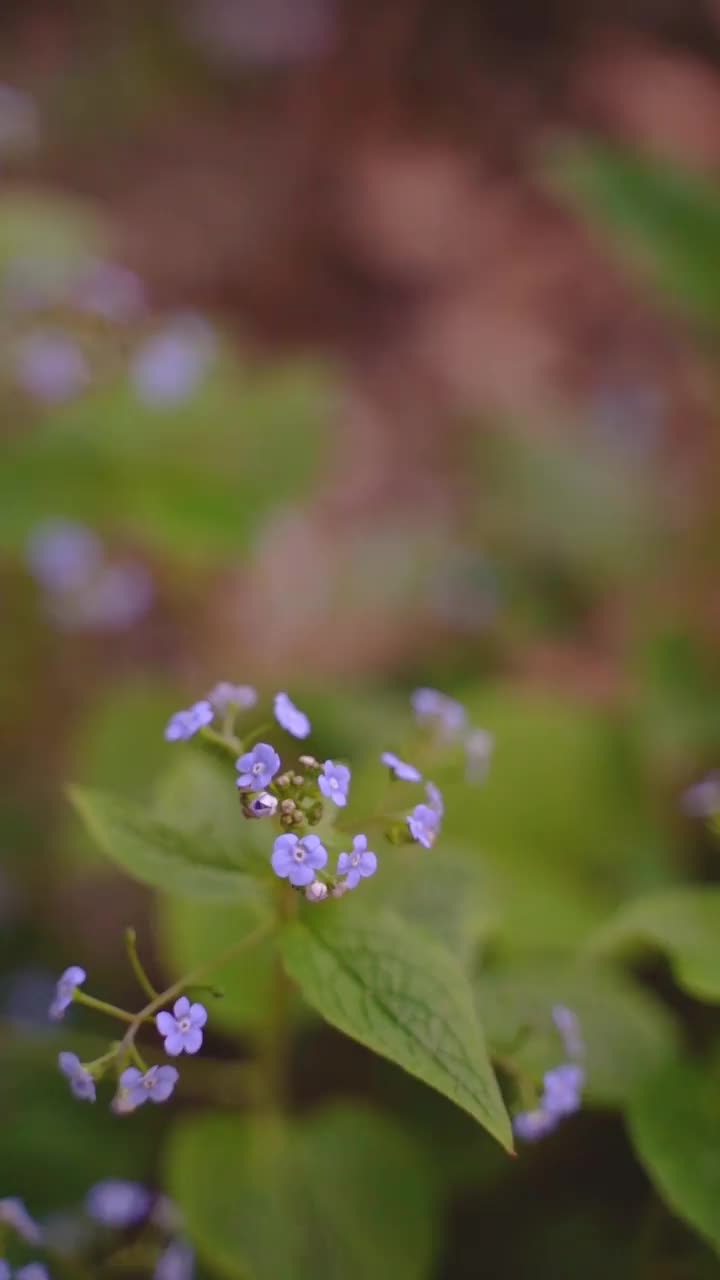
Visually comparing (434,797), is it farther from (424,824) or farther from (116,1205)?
(116,1205)

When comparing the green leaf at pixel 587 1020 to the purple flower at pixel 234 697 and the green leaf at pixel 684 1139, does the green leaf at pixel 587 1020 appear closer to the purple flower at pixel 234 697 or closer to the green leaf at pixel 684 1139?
the green leaf at pixel 684 1139

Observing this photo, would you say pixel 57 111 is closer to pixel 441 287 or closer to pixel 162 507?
pixel 441 287

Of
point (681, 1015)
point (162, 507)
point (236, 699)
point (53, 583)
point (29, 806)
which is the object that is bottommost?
point (29, 806)

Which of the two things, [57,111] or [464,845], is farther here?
[57,111]

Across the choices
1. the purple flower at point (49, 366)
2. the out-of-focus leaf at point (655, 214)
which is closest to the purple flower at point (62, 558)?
the purple flower at point (49, 366)

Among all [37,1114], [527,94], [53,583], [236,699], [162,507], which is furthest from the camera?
[527,94]

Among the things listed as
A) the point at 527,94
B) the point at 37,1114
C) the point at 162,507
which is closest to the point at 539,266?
the point at 527,94
